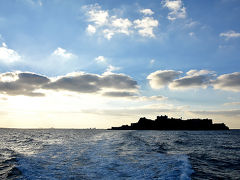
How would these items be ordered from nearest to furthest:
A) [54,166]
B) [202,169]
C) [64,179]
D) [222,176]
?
[64,179] → [222,176] → [202,169] → [54,166]

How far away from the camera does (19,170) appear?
50.2 feet

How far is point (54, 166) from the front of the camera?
16.9m

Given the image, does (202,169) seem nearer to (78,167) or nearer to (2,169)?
(78,167)

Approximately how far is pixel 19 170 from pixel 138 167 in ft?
31.5

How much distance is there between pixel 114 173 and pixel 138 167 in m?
2.49

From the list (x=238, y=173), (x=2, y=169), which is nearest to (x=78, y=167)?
(x=2, y=169)

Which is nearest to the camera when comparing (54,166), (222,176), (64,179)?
(64,179)

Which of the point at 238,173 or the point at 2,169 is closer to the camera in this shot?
the point at 238,173

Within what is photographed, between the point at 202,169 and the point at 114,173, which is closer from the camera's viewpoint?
the point at 114,173

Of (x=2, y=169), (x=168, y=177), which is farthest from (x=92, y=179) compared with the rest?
(x=2, y=169)

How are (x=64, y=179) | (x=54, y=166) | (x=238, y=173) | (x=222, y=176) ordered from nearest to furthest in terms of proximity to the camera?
(x=64, y=179), (x=222, y=176), (x=238, y=173), (x=54, y=166)

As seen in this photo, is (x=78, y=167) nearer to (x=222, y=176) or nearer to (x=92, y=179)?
(x=92, y=179)

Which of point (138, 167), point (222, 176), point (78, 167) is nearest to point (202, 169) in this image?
point (222, 176)

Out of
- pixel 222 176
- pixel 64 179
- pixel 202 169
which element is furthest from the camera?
pixel 202 169
